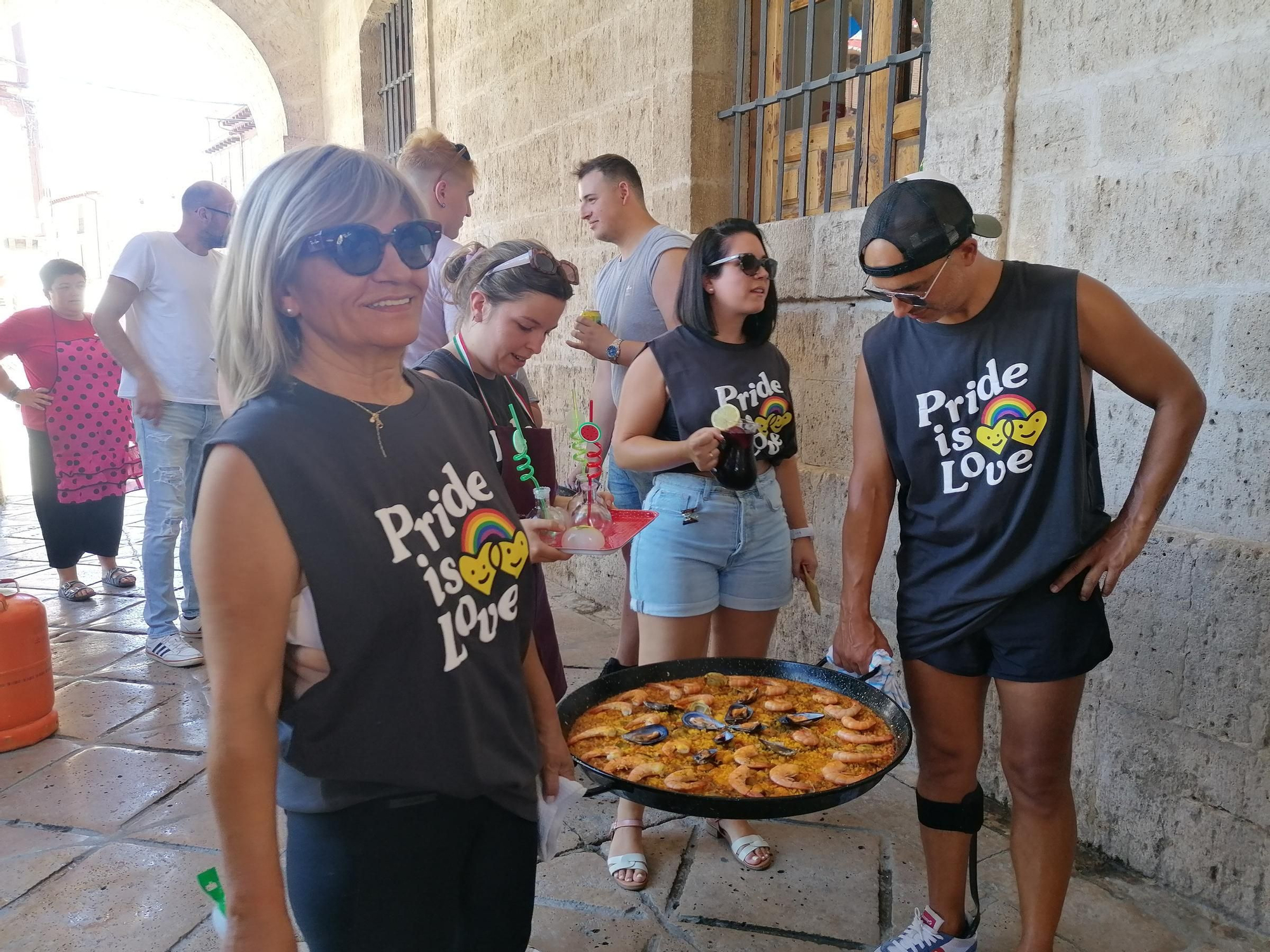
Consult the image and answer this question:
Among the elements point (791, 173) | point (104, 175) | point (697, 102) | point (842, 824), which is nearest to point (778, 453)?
point (842, 824)

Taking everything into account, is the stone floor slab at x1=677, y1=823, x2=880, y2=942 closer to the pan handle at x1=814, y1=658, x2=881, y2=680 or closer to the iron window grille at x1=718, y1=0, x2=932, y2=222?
Answer: the pan handle at x1=814, y1=658, x2=881, y2=680

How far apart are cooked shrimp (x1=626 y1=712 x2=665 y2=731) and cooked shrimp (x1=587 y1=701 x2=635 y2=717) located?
25 mm

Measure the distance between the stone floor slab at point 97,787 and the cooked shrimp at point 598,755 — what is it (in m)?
2.17

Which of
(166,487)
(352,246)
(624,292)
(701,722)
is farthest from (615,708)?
(166,487)

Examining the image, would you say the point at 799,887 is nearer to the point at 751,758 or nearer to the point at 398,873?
the point at 751,758

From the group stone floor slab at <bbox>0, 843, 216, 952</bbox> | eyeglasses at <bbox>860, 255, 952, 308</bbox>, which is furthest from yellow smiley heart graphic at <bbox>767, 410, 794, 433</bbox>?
stone floor slab at <bbox>0, 843, 216, 952</bbox>

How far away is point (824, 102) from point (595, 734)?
3.22 meters

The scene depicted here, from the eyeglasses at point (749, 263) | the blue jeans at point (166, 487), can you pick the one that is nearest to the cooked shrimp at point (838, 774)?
the eyeglasses at point (749, 263)

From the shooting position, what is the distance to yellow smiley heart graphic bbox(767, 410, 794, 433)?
2727 millimetres

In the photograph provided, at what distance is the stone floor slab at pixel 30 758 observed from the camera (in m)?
3.40

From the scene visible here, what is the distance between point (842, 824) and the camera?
3.03 meters

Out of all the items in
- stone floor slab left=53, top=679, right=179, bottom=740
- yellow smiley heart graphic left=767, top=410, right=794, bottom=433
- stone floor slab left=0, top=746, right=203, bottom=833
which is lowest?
stone floor slab left=0, top=746, right=203, bottom=833

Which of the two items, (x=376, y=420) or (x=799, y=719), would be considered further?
Answer: (x=799, y=719)

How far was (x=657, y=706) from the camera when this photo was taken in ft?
6.89
